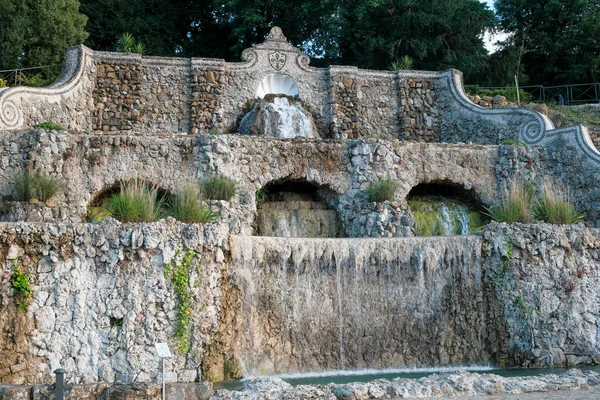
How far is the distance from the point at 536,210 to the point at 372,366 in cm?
446

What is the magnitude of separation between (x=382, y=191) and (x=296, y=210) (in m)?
1.70

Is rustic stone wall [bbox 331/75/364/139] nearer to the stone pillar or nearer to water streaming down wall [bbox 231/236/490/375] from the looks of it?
the stone pillar

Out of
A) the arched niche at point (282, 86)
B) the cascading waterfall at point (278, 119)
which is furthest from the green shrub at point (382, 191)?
the arched niche at point (282, 86)

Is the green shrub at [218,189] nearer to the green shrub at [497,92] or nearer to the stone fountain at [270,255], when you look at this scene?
the stone fountain at [270,255]

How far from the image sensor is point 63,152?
14336 mm

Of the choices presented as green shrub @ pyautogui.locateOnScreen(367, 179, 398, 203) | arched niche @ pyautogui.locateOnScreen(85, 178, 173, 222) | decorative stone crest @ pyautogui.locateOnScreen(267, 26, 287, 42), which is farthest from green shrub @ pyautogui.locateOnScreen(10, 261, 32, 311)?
A: decorative stone crest @ pyautogui.locateOnScreen(267, 26, 287, 42)

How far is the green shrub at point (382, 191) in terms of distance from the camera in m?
15.5

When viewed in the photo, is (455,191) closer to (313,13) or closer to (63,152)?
(63,152)

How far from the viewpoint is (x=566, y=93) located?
2650 centimetres

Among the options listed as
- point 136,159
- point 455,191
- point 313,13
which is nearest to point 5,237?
point 136,159

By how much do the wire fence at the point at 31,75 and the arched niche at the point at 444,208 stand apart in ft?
33.1

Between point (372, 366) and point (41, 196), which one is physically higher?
point (41, 196)

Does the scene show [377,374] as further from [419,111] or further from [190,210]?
[419,111]

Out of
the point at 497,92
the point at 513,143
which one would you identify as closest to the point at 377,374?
the point at 513,143
